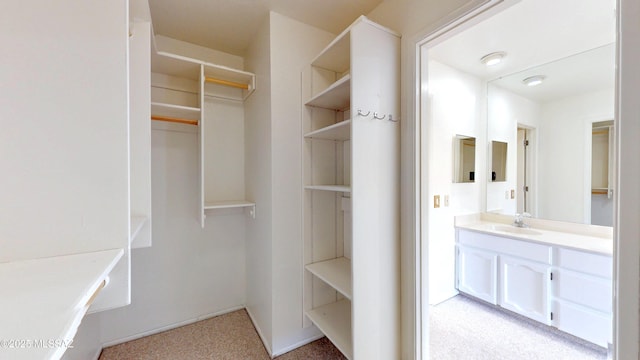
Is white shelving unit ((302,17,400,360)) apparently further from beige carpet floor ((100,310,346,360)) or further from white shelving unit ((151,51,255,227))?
white shelving unit ((151,51,255,227))

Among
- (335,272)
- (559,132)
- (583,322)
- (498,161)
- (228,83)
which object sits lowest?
(583,322)

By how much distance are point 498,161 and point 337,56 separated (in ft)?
7.68

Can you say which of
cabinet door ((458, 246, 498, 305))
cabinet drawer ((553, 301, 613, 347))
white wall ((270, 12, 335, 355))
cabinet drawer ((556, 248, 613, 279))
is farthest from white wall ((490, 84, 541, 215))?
white wall ((270, 12, 335, 355))

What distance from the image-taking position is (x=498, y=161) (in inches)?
108

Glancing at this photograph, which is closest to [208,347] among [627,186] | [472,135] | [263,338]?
[263,338]

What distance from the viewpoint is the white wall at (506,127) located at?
102 inches

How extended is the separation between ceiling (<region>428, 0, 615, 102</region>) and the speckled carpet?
2177 mm

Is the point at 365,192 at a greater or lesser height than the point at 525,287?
greater

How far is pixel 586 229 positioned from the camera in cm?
207

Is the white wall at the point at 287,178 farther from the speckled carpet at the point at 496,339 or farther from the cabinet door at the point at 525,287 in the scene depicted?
the cabinet door at the point at 525,287

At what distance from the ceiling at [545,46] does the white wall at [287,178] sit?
3.92ft

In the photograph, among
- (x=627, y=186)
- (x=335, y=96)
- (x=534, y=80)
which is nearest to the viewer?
(x=627, y=186)

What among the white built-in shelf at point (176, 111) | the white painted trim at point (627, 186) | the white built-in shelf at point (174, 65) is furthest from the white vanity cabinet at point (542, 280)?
the white built-in shelf at point (174, 65)

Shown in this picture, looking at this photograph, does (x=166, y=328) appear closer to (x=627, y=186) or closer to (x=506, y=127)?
(x=627, y=186)
